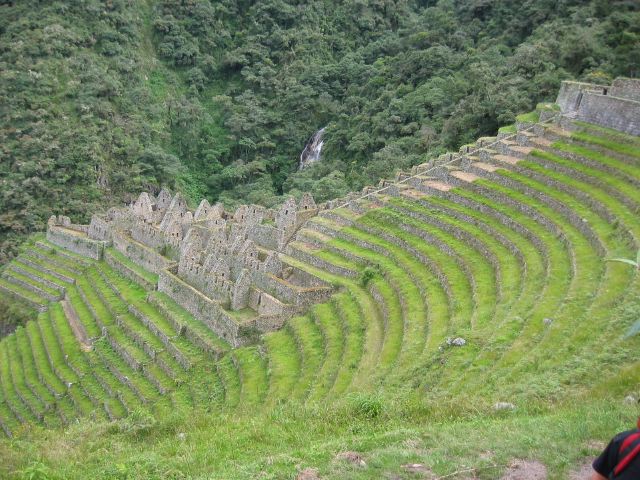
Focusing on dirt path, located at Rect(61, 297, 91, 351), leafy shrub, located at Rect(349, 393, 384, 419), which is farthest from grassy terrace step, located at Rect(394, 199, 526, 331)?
dirt path, located at Rect(61, 297, 91, 351)

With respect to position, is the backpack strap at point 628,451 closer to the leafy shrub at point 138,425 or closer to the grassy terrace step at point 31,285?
the leafy shrub at point 138,425

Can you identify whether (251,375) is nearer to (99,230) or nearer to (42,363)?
(42,363)

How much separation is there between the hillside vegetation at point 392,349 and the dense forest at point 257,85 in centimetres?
1279

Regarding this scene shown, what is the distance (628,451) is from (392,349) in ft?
37.8

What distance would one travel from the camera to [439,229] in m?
22.0

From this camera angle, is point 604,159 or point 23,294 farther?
point 23,294

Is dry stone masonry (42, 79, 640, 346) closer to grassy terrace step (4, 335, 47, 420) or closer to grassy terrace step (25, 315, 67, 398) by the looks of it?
grassy terrace step (25, 315, 67, 398)

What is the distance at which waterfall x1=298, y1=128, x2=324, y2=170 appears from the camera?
185 feet

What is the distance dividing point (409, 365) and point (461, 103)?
2795 cm

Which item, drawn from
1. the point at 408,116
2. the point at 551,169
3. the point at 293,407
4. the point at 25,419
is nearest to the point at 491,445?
the point at 293,407

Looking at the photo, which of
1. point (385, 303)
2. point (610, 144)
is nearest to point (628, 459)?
point (385, 303)

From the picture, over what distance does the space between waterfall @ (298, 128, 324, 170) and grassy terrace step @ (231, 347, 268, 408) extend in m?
36.4

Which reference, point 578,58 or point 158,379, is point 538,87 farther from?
point 158,379

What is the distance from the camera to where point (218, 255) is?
80.2 feet
